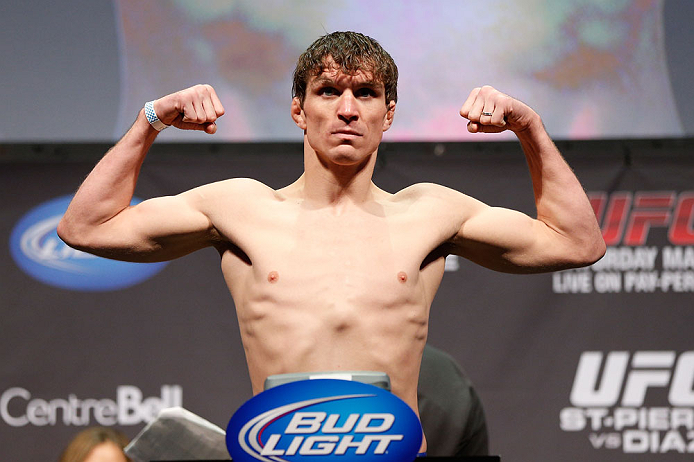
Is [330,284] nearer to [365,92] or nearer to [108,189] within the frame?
[365,92]

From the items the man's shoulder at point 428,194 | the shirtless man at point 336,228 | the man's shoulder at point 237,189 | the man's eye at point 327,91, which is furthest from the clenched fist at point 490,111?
the man's shoulder at point 237,189

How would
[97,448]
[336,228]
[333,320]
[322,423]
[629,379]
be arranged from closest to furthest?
[322,423], [333,320], [336,228], [97,448], [629,379]

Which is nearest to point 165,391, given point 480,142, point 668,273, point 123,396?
point 123,396

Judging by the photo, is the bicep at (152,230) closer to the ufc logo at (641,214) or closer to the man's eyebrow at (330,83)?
the man's eyebrow at (330,83)

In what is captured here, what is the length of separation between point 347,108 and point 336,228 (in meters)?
0.27

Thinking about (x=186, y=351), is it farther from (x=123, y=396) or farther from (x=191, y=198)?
(x=191, y=198)

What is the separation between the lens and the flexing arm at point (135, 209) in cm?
189

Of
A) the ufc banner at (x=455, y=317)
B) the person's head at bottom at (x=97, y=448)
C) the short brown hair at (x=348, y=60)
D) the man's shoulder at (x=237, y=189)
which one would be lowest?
the person's head at bottom at (x=97, y=448)

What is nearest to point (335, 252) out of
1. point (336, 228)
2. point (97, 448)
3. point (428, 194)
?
point (336, 228)

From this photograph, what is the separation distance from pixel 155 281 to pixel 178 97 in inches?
70.3

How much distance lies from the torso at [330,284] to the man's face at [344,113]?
155 mm

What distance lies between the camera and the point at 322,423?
1.59m

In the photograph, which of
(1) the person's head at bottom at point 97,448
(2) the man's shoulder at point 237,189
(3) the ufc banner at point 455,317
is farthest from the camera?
(3) the ufc banner at point 455,317

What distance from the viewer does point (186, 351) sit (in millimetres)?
3525
